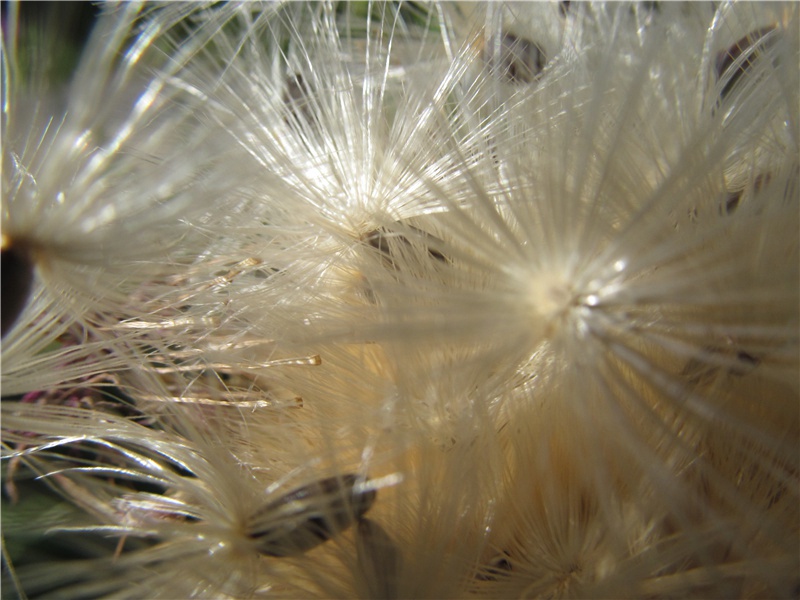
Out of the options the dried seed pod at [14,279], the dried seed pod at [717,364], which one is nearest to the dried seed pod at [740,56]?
the dried seed pod at [717,364]

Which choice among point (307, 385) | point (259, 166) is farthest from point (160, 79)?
point (307, 385)

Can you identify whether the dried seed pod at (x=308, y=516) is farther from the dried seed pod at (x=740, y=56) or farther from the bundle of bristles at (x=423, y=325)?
the dried seed pod at (x=740, y=56)

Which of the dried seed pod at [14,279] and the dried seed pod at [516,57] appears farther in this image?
the dried seed pod at [516,57]

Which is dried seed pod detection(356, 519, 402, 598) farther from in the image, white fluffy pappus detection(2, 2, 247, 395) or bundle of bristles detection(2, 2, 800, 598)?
white fluffy pappus detection(2, 2, 247, 395)

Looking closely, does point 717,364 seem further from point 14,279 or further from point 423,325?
point 14,279

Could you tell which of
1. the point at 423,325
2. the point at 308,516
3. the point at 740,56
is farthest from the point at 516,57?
the point at 308,516

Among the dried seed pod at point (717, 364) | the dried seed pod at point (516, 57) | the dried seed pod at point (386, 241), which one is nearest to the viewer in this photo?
the dried seed pod at point (717, 364)
